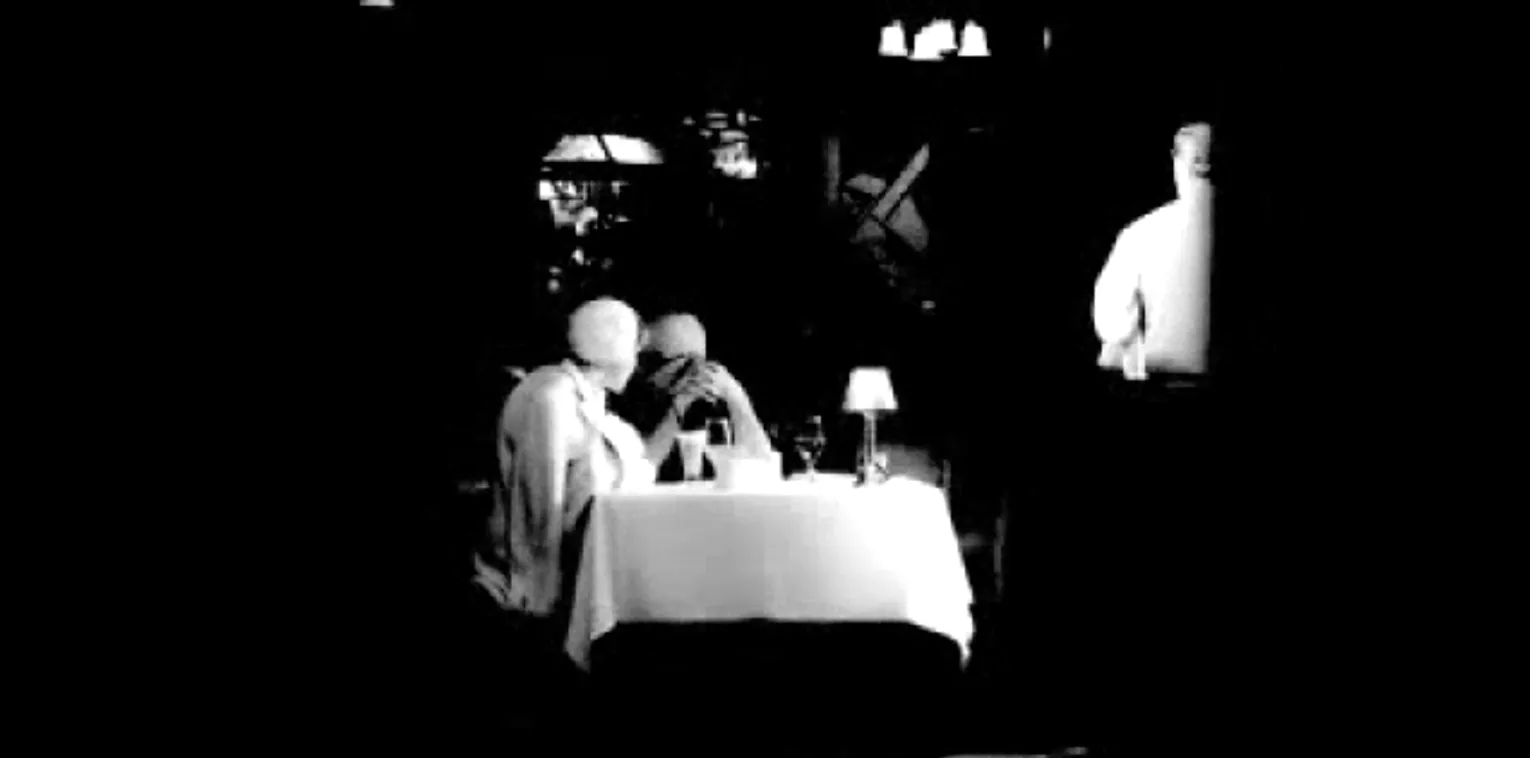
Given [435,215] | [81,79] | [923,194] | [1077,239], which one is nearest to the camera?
[81,79]

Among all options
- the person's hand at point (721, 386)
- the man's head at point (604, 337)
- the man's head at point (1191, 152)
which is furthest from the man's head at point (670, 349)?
the man's head at point (1191, 152)

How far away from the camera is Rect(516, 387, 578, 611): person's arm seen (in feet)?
16.3

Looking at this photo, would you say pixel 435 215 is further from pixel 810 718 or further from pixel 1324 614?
pixel 1324 614

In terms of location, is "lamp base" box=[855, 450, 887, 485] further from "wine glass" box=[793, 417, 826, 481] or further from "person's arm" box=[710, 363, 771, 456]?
"person's arm" box=[710, 363, 771, 456]

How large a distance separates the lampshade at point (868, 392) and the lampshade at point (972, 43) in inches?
109

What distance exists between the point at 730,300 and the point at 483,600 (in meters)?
3.78

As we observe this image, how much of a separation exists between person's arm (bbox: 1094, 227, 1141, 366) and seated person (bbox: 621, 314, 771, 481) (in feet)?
6.73

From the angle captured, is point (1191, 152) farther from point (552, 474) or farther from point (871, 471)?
point (552, 474)

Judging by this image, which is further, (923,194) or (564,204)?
(564,204)

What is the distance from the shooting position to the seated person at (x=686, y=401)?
216 inches

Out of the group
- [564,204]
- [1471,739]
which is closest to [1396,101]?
[1471,739]

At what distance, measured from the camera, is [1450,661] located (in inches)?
56.7

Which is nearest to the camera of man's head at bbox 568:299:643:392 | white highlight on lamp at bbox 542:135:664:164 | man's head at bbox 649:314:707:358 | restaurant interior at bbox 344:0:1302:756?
restaurant interior at bbox 344:0:1302:756

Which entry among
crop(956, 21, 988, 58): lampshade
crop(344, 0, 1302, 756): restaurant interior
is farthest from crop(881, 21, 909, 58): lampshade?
crop(956, 21, 988, 58): lampshade
